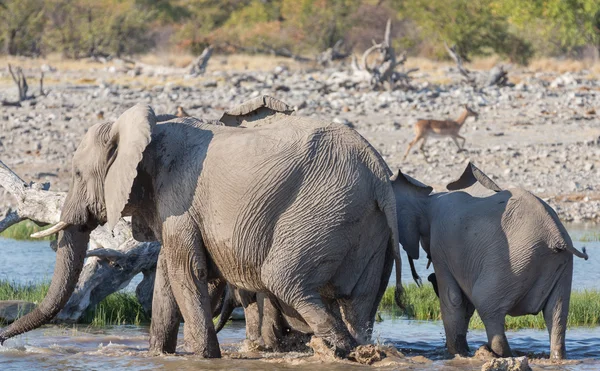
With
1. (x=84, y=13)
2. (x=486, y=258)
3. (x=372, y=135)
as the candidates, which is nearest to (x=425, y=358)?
(x=486, y=258)

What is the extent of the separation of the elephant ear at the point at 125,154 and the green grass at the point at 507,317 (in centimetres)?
290

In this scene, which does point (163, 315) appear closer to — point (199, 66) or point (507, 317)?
point (507, 317)

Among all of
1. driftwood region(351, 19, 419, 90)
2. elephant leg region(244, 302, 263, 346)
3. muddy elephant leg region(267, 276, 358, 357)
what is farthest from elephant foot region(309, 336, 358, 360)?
driftwood region(351, 19, 419, 90)

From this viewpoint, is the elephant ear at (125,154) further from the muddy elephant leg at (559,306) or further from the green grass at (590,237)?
the green grass at (590,237)

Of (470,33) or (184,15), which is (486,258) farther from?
(184,15)

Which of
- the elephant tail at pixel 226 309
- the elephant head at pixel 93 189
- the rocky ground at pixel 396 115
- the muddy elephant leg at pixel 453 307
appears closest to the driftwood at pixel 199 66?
the rocky ground at pixel 396 115

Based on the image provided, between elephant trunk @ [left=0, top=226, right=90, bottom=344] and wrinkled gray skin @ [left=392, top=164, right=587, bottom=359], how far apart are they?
5.86 feet

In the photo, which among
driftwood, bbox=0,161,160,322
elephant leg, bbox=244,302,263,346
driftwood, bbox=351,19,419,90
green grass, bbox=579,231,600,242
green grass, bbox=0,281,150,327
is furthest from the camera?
driftwood, bbox=351,19,419,90

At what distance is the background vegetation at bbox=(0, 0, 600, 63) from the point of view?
32600 millimetres

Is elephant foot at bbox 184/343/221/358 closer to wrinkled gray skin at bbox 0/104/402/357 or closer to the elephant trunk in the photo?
wrinkled gray skin at bbox 0/104/402/357

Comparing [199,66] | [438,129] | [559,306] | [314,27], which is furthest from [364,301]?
[314,27]

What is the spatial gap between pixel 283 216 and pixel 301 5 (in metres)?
35.9

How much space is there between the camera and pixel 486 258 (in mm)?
5922

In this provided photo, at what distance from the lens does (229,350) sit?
6.89 metres
